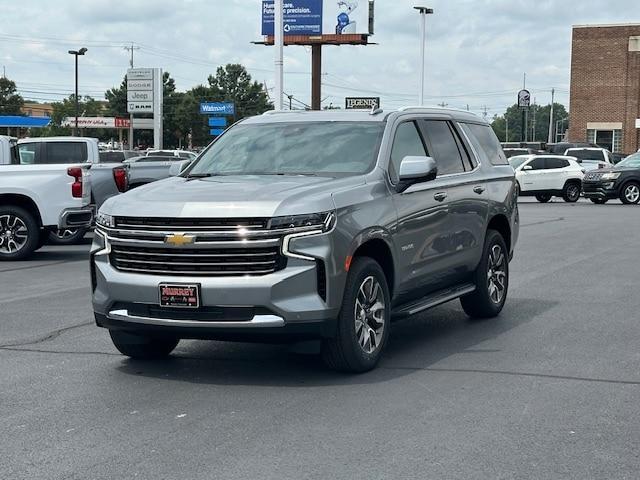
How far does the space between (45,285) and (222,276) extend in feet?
22.0

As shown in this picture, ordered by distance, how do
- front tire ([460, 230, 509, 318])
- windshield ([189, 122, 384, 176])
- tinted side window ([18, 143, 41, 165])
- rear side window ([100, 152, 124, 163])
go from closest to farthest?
windshield ([189, 122, 384, 176]), front tire ([460, 230, 509, 318]), tinted side window ([18, 143, 41, 165]), rear side window ([100, 152, 124, 163])

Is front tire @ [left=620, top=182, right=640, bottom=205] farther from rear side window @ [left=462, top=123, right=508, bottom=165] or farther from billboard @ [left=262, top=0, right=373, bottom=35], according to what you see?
billboard @ [left=262, top=0, right=373, bottom=35]

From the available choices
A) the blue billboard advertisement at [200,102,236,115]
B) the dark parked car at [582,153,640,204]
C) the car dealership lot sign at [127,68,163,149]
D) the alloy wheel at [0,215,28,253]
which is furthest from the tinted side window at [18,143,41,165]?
the blue billboard advertisement at [200,102,236,115]

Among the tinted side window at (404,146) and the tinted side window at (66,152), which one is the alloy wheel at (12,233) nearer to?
the tinted side window at (66,152)

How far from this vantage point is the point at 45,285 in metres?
12.8

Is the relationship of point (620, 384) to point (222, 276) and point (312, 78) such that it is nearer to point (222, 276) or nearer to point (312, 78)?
point (222, 276)

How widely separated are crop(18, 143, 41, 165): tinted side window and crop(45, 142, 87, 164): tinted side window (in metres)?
0.20

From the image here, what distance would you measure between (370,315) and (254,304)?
42.5 inches

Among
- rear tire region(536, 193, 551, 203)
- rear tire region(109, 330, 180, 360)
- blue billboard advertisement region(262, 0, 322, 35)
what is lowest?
rear tire region(536, 193, 551, 203)

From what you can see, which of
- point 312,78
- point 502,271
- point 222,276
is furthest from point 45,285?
point 312,78

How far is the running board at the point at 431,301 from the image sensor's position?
797 cm

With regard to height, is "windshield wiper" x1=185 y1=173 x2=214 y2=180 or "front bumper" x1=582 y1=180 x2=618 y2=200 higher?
"windshield wiper" x1=185 y1=173 x2=214 y2=180

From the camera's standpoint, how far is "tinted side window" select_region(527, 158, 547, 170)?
35.8 m

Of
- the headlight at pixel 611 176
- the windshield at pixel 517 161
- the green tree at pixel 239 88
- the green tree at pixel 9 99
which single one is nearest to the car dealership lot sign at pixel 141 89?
the green tree at pixel 9 99
